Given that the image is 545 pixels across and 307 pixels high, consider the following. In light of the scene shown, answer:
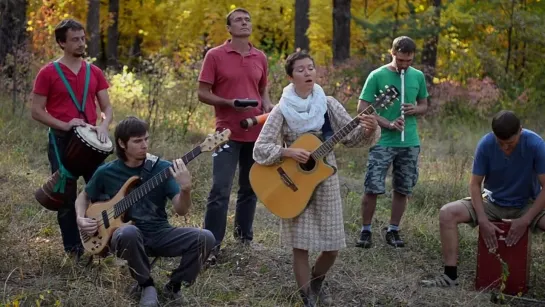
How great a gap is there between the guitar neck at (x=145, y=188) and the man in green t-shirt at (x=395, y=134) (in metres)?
2.19

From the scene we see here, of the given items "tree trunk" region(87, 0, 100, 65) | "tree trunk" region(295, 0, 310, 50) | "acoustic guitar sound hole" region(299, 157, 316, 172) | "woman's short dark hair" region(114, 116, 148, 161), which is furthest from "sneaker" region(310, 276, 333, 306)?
"tree trunk" region(87, 0, 100, 65)

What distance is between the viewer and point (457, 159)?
1075 cm

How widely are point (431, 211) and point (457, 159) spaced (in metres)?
2.75

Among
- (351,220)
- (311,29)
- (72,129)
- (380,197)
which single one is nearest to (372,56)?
(311,29)

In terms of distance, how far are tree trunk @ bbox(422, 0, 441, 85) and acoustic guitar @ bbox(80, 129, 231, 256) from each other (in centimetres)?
1137

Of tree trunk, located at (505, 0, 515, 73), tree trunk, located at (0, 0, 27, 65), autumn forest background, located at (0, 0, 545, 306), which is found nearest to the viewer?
A: autumn forest background, located at (0, 0, 545, 306)

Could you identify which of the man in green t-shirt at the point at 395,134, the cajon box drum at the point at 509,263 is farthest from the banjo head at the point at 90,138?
the cajon box drum at the point at 509,263

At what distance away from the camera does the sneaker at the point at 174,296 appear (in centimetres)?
521

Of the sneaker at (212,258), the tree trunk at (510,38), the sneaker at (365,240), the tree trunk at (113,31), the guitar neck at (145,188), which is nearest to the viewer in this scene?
the guitar neck at (145,188)

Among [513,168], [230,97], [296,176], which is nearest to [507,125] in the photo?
[513,168]

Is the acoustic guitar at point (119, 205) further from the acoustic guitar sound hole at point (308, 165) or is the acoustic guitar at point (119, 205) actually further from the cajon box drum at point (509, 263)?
the cajon box drum at point (509, 263)

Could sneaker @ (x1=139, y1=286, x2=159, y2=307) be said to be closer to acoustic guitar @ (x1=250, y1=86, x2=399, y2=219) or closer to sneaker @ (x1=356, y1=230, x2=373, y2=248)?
acoustic guitar @ (x1=250, y1=86, x2=399, y2=219)

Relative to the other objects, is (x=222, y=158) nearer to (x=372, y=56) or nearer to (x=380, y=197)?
(x=380, y=197)

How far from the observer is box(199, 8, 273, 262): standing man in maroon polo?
20.5 feet
